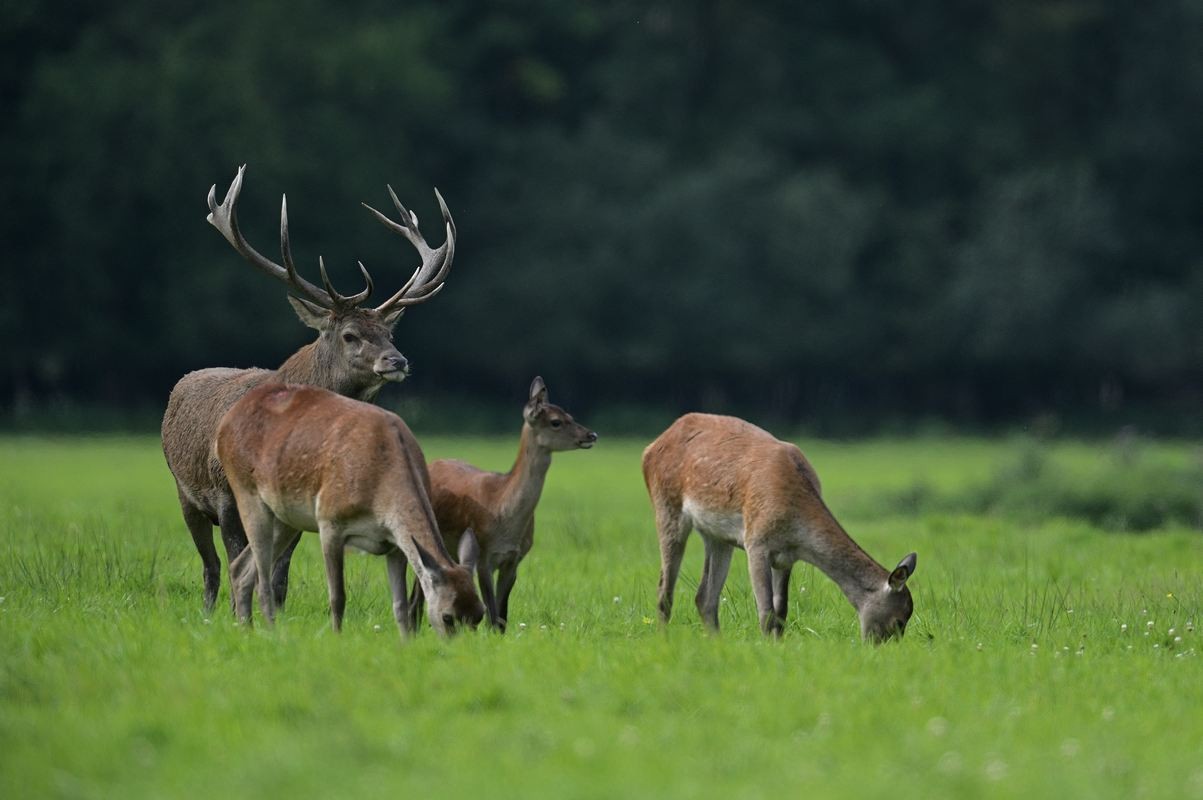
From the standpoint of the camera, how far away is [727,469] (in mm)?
9883

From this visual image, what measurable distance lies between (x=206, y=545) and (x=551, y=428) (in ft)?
6.71

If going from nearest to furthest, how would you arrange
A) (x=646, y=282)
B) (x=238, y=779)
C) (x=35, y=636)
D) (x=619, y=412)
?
(x=238, y=779) < (x=35, y=636) < (x=619, y=412) < (x=646, y=282)

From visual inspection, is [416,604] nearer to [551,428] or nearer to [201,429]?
[551,428]

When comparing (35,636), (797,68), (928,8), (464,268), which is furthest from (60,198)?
(35,636)

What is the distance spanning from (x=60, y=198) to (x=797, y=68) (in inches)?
770

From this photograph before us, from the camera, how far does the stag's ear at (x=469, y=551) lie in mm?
9016

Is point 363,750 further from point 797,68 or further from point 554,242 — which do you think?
point 797,68

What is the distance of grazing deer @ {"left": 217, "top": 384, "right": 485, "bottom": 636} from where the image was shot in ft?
27.9

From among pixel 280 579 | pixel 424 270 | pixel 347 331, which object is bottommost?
pixel 280 579

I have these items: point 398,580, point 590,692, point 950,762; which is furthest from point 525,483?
point 950,762

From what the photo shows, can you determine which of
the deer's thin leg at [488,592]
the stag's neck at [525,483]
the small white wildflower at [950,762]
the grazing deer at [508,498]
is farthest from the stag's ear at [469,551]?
the small white wildflower at [950,762]

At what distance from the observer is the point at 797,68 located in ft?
150

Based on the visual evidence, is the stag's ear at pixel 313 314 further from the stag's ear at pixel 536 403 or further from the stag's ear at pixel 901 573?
the stag's ear at pixel 901 573

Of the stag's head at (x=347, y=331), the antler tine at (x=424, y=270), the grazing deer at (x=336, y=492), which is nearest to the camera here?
the grazing deer at (x=336, y=492)
